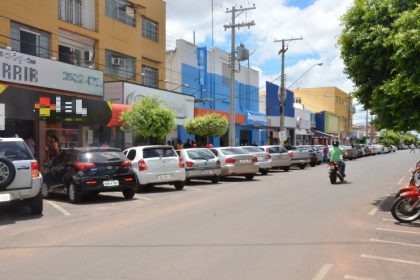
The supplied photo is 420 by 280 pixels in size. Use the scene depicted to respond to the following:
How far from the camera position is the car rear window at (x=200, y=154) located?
64.3ft

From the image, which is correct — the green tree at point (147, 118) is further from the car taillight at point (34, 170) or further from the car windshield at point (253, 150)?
the car taillight at point (34, 170)

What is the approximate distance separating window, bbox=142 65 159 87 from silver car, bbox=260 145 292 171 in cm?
860

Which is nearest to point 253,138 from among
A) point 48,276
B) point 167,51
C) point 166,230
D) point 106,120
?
point 167,51

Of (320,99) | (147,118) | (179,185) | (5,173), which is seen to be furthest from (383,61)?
(320,99)

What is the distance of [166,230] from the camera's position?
9.23 metres

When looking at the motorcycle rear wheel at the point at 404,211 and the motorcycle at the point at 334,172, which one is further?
the motorcycle at the point at 334,172

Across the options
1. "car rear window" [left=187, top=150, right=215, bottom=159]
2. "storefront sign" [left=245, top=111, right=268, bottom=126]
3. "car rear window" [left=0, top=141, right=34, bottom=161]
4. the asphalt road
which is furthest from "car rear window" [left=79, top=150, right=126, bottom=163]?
"storefront sign" [left=245, top=111, right=268, bottom=126]

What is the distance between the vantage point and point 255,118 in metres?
45.6

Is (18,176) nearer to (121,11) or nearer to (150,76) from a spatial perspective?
(121,11)

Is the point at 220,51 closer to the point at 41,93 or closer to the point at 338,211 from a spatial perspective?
the point at 41,93

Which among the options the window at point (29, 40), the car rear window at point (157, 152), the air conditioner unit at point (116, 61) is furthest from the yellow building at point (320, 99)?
the car rear window at point (157, 152)

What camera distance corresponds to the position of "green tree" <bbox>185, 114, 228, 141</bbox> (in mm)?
29656

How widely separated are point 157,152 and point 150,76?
15580 mm

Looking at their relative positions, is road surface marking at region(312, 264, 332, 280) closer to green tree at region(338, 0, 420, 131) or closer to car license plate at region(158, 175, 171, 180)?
green tree at region(338, 0, 420, 131)
